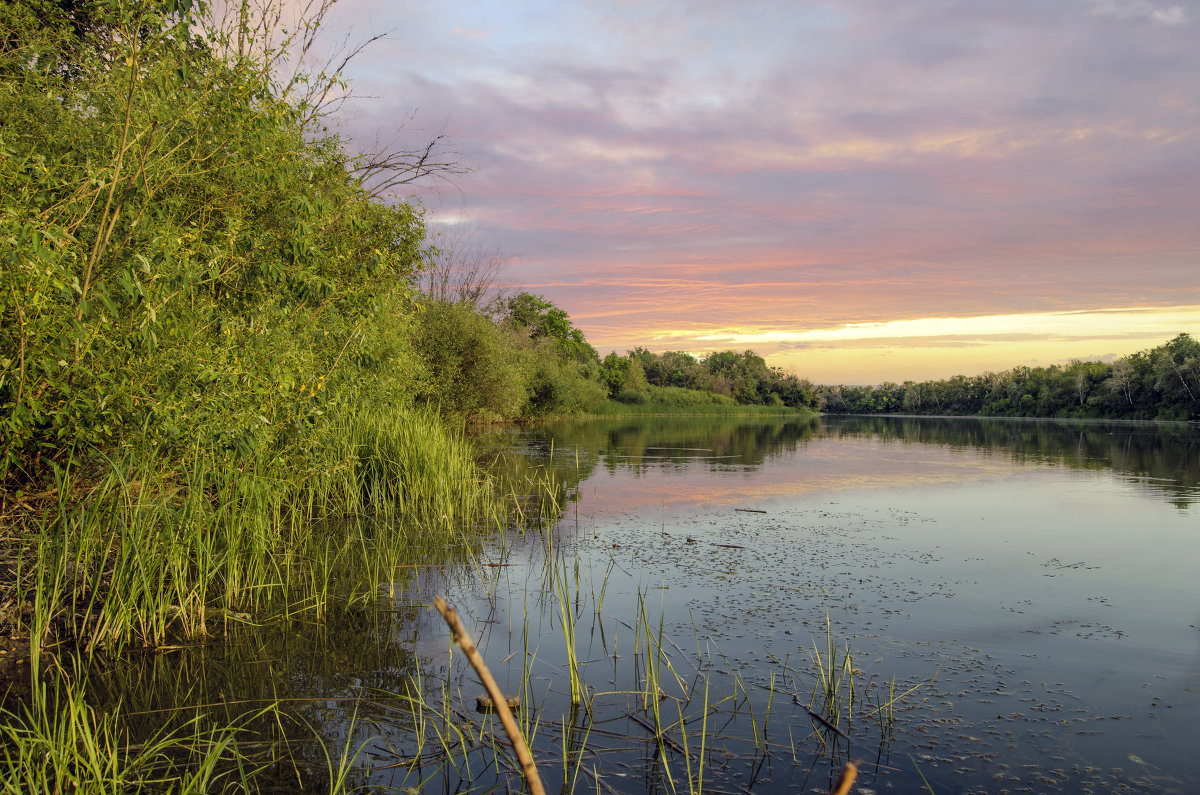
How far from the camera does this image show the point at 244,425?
19.1ft

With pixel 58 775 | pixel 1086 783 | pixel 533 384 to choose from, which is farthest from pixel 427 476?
pixel 533 384

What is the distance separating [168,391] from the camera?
17.8 feet

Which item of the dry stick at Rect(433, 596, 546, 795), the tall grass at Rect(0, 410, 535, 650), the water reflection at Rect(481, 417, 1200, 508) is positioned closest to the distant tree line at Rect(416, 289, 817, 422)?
the water reflection at Rect(481, 417, 1200, 508)

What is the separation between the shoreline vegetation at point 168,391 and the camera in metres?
4.36

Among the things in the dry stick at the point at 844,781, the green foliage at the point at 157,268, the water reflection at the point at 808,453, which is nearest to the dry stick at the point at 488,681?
the dry stick at the point at 844,781

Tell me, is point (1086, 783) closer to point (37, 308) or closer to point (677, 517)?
point (37, 308)

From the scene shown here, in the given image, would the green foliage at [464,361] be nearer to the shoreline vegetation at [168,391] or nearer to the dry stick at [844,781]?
the shoreline vegetation at [168,391]

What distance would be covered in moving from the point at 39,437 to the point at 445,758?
406 cm

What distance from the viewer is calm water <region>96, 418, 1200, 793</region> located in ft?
12.8

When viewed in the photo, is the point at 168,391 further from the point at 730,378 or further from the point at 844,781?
the point at 730,378

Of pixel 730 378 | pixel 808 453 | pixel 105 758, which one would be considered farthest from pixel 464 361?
pixel 730 378

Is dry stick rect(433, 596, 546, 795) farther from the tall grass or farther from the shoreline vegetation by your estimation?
the tall grass

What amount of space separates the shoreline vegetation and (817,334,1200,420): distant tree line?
72363 mm

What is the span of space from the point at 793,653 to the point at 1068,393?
8585 centimetres
